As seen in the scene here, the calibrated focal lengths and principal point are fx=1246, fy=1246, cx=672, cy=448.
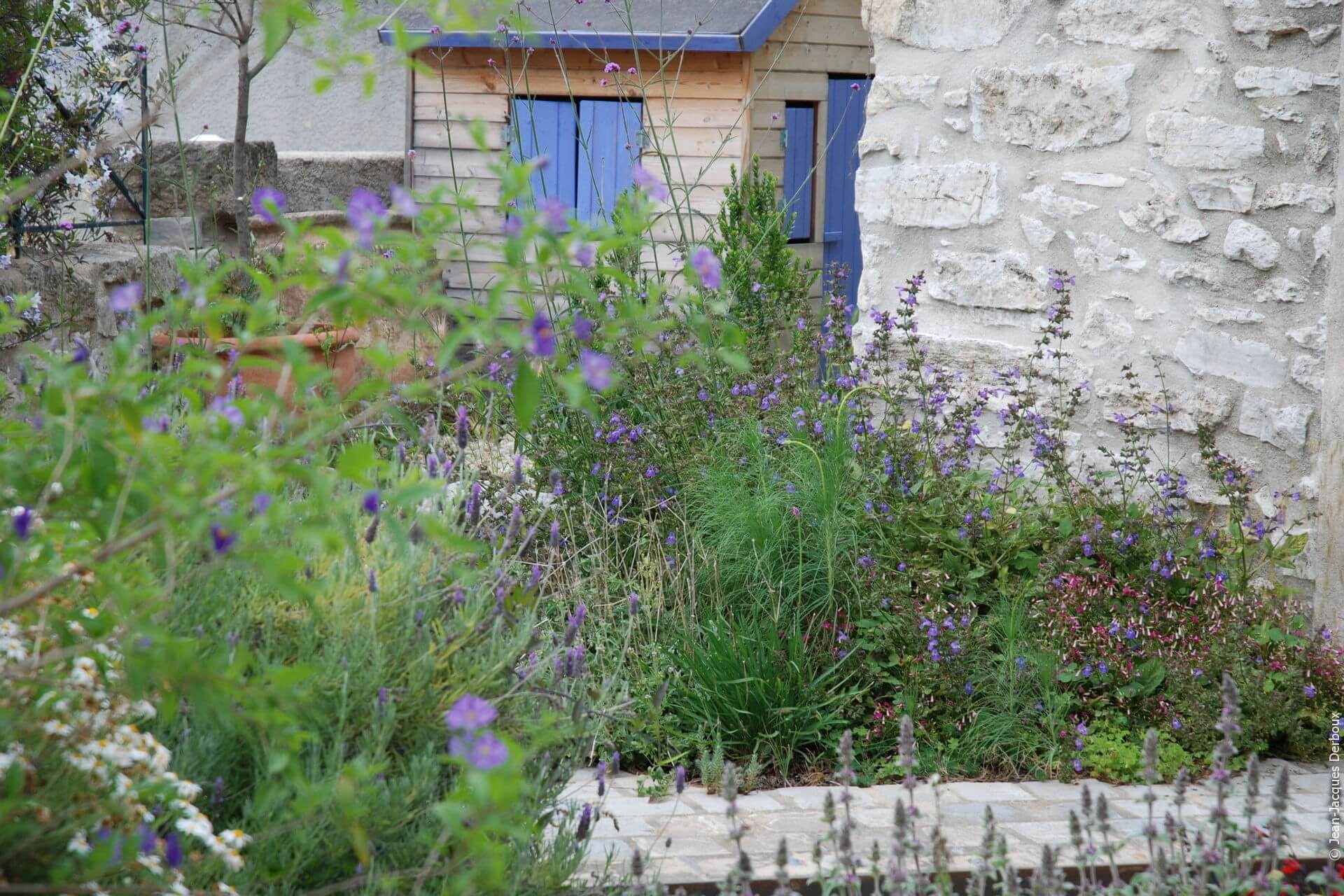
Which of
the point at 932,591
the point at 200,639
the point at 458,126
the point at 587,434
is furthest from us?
the point at 458,126

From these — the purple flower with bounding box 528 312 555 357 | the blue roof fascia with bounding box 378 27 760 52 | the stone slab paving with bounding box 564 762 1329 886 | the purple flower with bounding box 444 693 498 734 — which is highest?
the blue roof fascia with bounding box 378 27 760 52

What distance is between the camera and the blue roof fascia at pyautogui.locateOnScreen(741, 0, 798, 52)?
7.16 m

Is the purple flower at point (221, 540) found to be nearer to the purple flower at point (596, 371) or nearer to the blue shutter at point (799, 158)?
the purple flower at point (596, 371)

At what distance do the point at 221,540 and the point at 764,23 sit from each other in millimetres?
6496

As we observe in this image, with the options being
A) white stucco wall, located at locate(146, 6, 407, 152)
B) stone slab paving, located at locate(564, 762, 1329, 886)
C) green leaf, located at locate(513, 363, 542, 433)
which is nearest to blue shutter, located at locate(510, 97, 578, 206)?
white stucco wall, located at locate(146, 6, 407, 152)

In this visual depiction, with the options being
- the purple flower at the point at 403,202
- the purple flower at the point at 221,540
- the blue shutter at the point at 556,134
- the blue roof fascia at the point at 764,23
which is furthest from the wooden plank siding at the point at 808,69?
the purple flower at the point at 221,540

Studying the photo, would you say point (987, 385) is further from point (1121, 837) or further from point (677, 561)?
point (1121, 837)

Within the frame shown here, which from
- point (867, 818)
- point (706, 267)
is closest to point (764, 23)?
point (867, 818)

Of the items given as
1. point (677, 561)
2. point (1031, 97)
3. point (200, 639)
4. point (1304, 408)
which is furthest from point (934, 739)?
point (1031, 97)

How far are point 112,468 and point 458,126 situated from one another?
7.00 m

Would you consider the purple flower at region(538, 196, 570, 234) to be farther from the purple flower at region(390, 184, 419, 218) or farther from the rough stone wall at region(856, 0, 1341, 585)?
the rough stone wall at region(856, 0, 1341, 585)

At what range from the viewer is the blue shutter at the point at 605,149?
768cm

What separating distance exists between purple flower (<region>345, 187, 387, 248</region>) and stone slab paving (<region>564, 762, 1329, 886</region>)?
4.70ft

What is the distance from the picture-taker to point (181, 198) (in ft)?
22.2
